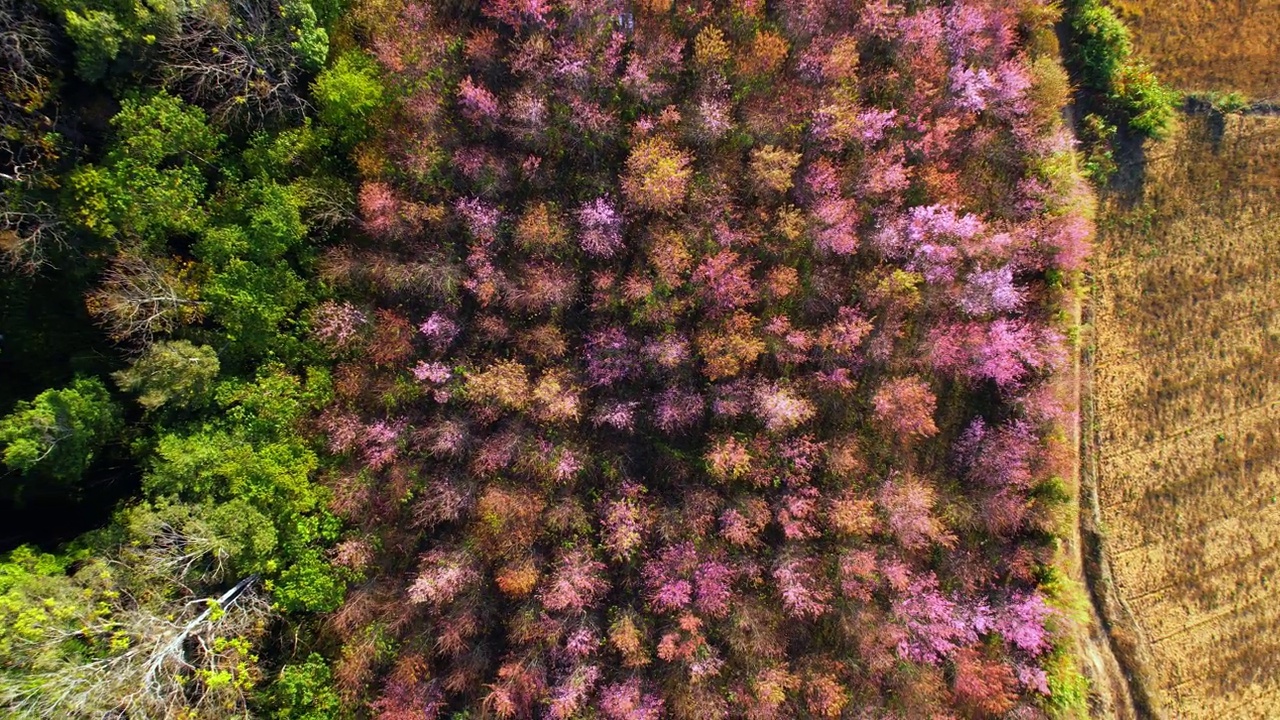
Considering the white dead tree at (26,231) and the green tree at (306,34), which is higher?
the green tree at (306,34)

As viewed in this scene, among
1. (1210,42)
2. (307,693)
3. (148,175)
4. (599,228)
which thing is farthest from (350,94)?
(1210,42)

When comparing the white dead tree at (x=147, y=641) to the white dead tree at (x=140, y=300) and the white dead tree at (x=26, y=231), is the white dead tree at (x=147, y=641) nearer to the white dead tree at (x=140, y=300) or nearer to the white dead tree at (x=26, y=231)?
the white dead tree at (x=140, y=300)

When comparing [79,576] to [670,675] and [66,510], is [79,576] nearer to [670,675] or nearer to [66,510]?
[66,510]

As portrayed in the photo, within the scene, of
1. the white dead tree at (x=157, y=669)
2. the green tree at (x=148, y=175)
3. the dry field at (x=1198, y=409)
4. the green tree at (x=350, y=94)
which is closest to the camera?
the white dead tree at (x=157, y=669)

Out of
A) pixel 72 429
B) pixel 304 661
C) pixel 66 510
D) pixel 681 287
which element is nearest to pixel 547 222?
pixel 681 287

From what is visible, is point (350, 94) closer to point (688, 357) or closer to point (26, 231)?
point (26, 231)

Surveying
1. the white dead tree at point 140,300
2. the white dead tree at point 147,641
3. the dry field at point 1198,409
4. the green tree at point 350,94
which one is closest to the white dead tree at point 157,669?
the white dead tree at point 147,641
